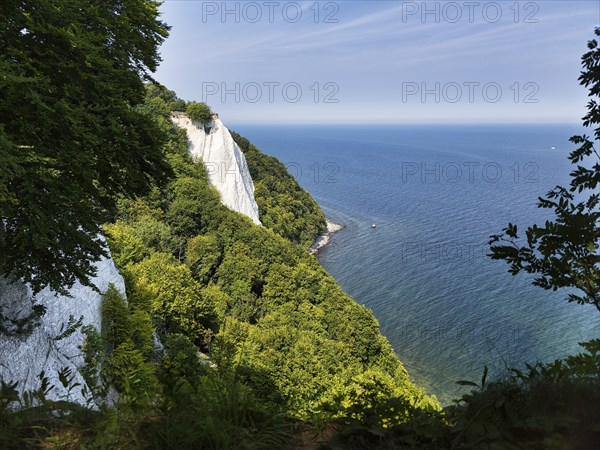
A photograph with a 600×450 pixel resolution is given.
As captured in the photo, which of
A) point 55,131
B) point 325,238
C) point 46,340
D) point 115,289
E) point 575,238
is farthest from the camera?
point 325,238

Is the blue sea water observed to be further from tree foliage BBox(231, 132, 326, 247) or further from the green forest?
tree foliage BBox(231, 132, 326, 247)

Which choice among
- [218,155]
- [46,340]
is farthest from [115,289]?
[218,155]

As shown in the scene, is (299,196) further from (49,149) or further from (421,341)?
(49,149)

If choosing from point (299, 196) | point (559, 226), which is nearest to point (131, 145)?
point (559, 226)

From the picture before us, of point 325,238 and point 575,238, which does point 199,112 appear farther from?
point 575,238

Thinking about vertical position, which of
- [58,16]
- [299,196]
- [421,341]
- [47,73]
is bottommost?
[421,341]

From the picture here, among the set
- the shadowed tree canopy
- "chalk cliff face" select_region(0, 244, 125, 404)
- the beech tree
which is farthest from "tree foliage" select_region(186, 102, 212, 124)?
the beech tree
